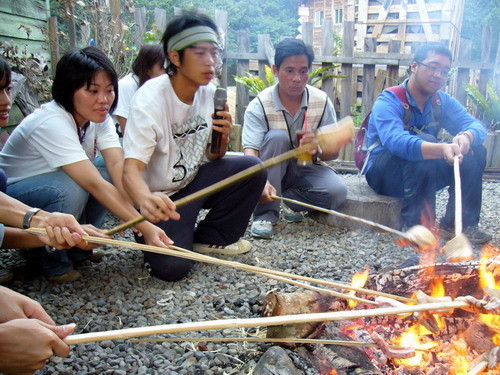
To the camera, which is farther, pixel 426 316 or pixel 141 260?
pixel 141 260

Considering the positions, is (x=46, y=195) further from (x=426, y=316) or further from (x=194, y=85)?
(x=426, y=316)

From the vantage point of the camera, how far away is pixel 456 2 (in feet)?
44.3

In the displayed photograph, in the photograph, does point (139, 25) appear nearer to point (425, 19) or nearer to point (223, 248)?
point (223, 248)

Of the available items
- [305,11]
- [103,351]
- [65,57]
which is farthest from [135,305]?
[305,11]

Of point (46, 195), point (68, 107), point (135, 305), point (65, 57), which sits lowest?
point (135, 305)

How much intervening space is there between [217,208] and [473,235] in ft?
7.71

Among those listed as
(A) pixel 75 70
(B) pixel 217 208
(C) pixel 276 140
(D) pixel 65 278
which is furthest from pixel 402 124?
(D) pixel 65 278

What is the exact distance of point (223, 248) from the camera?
370 centimetres

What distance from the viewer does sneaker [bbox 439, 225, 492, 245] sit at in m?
4.09

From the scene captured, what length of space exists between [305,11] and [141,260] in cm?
2161

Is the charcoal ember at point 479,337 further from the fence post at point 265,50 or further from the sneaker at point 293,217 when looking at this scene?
the fence post at point 265,50

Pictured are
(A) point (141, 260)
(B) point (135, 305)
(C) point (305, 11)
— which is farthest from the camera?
(C) point (305, 11)

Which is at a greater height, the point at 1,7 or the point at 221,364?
the point at 1,7

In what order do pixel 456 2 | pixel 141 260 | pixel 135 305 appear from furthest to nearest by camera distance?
pixel 456 2
pixel 141 260
pixel 135 305
